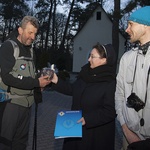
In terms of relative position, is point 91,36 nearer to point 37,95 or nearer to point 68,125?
point 37,95

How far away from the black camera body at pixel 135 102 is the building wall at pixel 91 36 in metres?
33.0

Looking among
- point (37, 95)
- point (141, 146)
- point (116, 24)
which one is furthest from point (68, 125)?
point (116, 24)

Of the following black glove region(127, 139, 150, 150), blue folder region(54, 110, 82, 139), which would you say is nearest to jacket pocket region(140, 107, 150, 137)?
black glove region(127, 139, 150, 150)

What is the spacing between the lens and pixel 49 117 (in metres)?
8.52

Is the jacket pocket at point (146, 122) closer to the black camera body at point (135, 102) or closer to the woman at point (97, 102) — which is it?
the black camera body at point (135, 102)

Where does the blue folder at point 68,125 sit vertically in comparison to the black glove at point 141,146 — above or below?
below

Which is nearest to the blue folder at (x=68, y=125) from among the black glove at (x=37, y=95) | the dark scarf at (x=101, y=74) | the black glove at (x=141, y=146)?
the dark scarf at (x=101, y=74)

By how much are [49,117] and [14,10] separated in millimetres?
32014

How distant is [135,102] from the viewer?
2355mm

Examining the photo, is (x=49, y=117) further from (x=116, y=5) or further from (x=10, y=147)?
(x=116, y=5)

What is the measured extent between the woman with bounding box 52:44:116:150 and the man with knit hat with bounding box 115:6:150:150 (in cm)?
39

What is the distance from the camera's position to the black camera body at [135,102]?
2.36 meters

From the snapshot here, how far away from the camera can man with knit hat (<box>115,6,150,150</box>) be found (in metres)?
2.38

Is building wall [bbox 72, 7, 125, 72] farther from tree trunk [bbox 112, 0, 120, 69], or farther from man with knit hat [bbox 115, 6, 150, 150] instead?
man with knit hat [bbox 115, 6, 150, 150]
